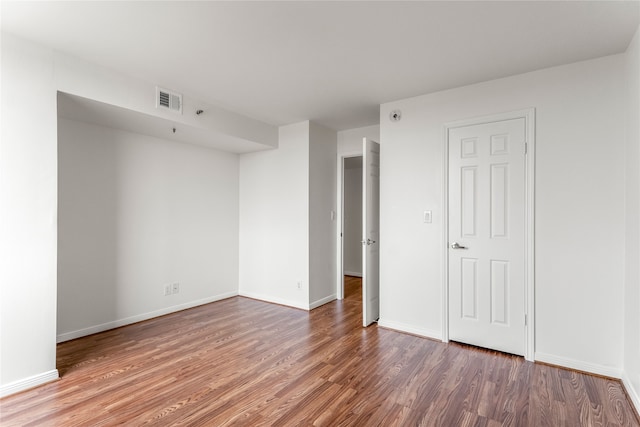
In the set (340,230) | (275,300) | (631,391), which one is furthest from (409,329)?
(275,300)

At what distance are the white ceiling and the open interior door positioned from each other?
0.81 meters

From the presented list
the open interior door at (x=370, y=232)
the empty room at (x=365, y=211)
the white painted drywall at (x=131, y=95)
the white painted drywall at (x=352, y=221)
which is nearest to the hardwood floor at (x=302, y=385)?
the empty room at (x=365, y=211)

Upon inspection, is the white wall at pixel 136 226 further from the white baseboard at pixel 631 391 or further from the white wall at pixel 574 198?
the white baseboard at pixel 631 391

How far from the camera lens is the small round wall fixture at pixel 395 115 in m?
3.52

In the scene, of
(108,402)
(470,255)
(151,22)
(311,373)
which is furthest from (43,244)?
(470,255)

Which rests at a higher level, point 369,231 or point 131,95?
point 131,95

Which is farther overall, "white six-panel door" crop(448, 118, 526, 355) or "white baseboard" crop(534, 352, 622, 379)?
"white six-panel door" crop(448, 118, 526, 355)

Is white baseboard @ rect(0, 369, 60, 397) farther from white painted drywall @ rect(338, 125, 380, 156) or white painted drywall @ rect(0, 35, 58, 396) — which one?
white painted drywall @ rect(338, 125, 380, 156)

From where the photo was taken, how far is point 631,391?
2.21 meters

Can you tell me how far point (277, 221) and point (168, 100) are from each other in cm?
211

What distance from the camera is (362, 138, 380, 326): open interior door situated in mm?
3629

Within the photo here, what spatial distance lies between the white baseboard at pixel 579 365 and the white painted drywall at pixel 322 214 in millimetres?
2589

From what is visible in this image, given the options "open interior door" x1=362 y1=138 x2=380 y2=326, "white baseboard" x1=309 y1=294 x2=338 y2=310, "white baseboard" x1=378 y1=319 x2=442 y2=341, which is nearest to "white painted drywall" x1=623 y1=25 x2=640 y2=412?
"white baseboard" x1=378 y1=319 x2=442 y2=341

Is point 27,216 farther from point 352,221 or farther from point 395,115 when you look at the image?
point 352,221
